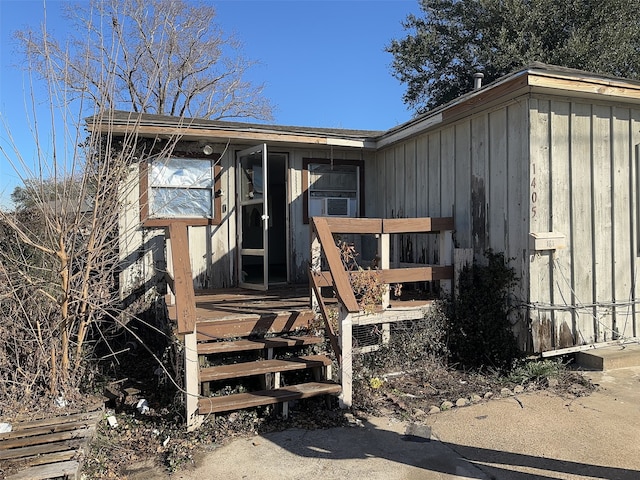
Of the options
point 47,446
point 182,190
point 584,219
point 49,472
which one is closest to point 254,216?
point 182,190

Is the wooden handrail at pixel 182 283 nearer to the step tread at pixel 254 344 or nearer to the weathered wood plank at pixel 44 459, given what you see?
the step tread at pixel 254 344

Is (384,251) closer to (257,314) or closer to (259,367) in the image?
(257,314)

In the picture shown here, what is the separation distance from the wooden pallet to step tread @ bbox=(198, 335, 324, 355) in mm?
992

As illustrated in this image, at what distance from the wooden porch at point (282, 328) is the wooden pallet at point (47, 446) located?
786 mm

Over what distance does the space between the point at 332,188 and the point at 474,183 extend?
9.19 ft

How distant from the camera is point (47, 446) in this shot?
3.19m

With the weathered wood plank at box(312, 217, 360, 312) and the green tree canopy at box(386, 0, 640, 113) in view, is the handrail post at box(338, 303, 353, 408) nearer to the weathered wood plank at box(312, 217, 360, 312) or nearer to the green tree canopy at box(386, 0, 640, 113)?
the weathered wood plank at box(312, 217, 360, 312)

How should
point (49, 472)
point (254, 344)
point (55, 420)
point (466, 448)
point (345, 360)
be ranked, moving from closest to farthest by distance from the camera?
point (49, 472) < point (466, 448) < point (55, 420) < point (345, 360) < point (254, 344)

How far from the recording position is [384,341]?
505 centimetres

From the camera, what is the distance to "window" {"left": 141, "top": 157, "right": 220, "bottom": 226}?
21.7 feet

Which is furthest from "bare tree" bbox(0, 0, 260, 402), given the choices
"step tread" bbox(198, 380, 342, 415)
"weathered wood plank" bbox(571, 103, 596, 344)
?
"weathered wood plank" bbox(571, 103, 596, 344)

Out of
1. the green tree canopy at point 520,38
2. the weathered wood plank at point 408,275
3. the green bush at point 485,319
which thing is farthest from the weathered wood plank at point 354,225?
the green tree canopy at point 520,38

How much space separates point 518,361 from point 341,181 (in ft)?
13.4

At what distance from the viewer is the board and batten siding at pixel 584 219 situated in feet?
15.5
